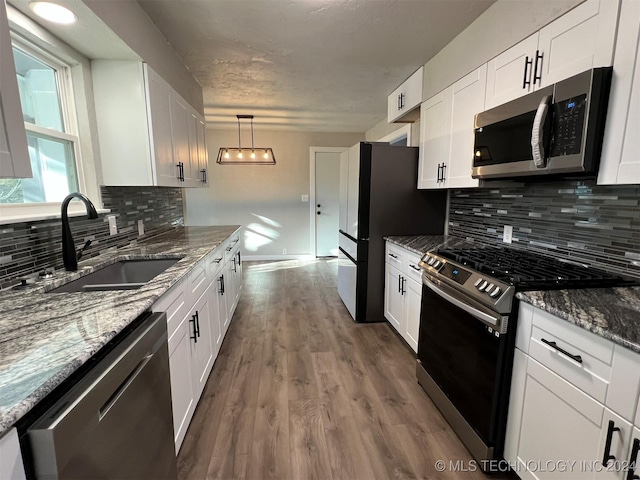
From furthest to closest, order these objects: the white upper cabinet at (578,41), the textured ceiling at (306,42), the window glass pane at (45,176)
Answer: the textured ceiling at (306,42), the window glass pane at (45,176), the white upper cabinet at (578,41)

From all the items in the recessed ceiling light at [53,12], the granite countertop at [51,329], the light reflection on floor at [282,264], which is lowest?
the light reflection on floor at [282,264]

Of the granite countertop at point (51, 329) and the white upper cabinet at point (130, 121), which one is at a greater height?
the white upper cabinet at point (130, 121)

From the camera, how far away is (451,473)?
4.64 feet

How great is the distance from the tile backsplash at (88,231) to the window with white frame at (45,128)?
179 mm

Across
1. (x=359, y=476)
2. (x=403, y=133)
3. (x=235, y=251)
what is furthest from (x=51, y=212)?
(x=403, y=133)

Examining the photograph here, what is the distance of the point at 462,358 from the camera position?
5.01 ft

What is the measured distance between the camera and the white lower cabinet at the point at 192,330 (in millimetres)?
1375

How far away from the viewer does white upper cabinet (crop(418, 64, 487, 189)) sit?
198 cm

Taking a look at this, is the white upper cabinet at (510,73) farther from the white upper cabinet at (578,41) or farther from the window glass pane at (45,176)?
the window glass pane at (45,176)

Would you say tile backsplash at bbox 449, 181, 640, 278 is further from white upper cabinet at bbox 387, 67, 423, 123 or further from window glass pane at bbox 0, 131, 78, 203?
window glass pane at bbox 0, 131, 78, 203

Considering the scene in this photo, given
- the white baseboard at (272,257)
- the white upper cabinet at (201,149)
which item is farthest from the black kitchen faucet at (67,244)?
the white baseboard at (272,257)

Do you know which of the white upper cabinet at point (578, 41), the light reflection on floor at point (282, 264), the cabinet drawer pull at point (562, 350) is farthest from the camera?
the light reflection on floor at point (282, 264)

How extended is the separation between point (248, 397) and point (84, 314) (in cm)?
125

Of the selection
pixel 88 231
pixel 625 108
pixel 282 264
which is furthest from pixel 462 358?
pixel 282 264
